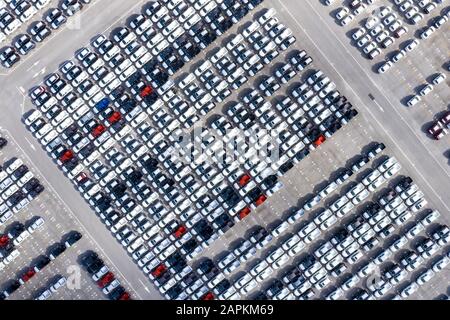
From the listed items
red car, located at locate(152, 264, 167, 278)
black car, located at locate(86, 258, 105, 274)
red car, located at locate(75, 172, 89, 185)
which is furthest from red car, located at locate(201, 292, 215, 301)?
red car, located at locate(75, 172, 89, 185)

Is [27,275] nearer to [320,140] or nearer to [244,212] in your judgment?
[244,212]

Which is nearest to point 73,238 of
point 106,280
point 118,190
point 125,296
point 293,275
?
point 106,280

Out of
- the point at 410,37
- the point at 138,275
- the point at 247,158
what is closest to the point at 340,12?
the point at 410,37

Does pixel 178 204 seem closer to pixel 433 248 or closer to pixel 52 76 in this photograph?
pixel 52 76

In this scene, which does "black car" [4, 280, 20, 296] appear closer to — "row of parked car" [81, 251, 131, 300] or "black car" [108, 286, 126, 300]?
"row of parked car" [81, 251, 131, 300]

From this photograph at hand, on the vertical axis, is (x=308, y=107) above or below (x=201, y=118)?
below

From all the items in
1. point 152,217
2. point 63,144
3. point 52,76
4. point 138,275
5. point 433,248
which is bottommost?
point 433,248

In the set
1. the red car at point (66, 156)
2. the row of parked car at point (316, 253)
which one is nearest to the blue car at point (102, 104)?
the red car at point (66, 156)
